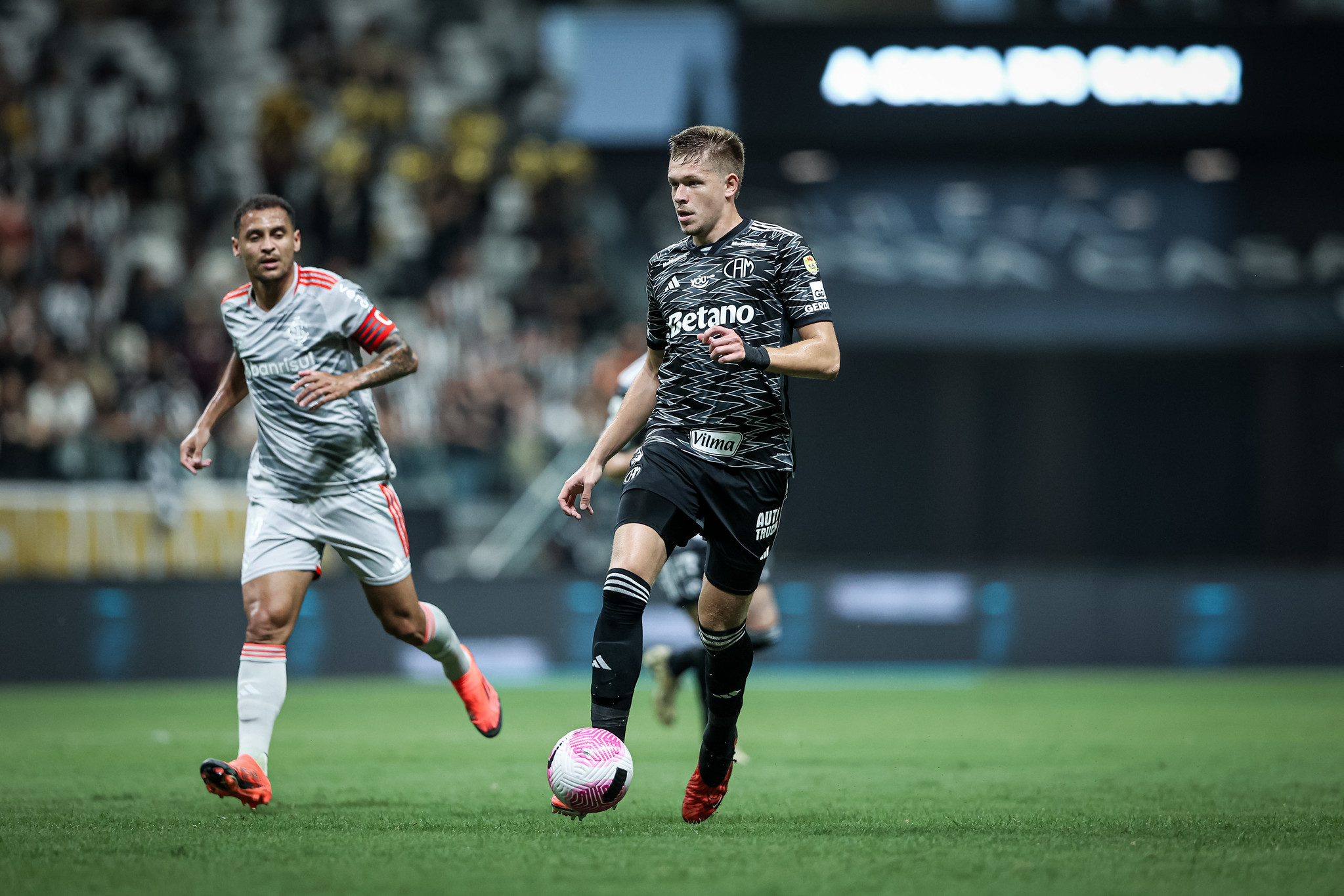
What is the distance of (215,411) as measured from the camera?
675 cm

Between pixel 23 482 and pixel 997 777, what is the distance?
9.09 meters

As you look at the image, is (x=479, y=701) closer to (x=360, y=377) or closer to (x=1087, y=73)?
(x=360, y=377)

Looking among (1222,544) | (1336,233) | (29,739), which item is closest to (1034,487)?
(1222,544)

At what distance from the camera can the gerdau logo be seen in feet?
17.8

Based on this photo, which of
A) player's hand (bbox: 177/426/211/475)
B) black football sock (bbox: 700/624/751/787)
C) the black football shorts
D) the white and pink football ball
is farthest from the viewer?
player's hand (bbox: 177/426/211/475)

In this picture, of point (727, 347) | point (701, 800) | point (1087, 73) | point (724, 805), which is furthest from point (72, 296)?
point (727, 347)

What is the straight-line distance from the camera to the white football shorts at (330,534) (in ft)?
20.9

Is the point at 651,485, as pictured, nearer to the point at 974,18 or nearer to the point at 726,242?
the point at 726,242

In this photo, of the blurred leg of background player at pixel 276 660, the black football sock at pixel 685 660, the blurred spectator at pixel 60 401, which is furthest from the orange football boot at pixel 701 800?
the blurred spectator at pixel 60 401

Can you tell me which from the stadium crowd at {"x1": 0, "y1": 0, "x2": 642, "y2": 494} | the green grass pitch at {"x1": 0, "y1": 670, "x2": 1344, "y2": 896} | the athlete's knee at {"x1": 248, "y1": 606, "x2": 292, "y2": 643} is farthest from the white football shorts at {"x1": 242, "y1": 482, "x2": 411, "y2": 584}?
the stadium crowd at {"x1": 0, "y1": 0, "x2": 642, "y2": 494}

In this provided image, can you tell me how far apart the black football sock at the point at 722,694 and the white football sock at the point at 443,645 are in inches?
65.7

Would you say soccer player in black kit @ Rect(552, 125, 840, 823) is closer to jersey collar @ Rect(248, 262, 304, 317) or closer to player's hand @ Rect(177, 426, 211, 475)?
jersey collar @ Rect(248, 262, 304, 317)

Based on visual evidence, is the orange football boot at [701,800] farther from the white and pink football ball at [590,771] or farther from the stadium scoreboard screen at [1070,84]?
the stadium scoreboard screen at [1070,84]

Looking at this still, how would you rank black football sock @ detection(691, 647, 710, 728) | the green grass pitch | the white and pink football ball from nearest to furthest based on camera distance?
the green grass pitch → the white and pink football ball → black football sock @ detection(691, 647, 710, 728)
